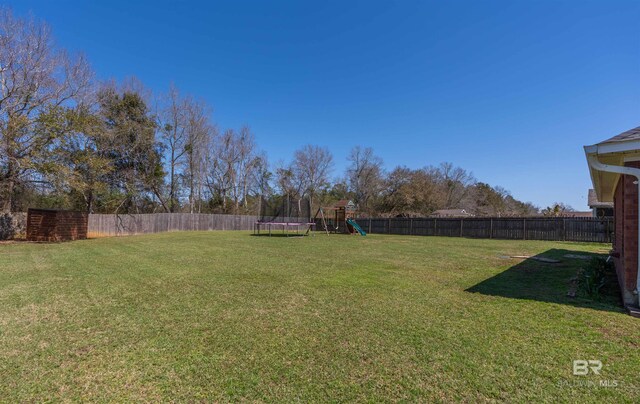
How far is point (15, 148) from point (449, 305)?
15345 mm

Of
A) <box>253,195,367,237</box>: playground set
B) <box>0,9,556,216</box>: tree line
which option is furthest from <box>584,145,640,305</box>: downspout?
<box>0,9,556,216</box>: tree line

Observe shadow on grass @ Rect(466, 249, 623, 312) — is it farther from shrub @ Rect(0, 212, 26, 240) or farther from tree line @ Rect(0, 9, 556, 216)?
shrub @ Rect(0, 212, 26, 240)

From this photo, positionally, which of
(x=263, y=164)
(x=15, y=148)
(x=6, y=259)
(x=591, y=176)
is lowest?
(x=6, y=259)

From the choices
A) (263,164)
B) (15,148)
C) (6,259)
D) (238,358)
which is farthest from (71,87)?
(263,164)

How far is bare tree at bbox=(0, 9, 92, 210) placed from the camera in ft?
37.8

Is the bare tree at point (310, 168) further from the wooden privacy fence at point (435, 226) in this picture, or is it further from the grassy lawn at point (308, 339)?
the grassy lawn at point (308, 339)

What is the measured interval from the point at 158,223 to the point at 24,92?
1058 centimetres

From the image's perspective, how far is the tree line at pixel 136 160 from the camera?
12227 millimetres

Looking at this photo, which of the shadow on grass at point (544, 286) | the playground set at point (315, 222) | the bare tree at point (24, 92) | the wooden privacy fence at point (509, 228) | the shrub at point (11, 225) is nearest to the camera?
the shadow on grass at point (544, 286)

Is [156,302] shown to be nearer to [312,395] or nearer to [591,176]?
[312,395]

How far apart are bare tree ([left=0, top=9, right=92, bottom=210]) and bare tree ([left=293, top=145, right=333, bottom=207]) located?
26253 mm

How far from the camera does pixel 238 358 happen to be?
8.02 feet

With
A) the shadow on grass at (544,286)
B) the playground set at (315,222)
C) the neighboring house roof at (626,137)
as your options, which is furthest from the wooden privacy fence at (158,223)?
the neighboring house roof at (626,137)

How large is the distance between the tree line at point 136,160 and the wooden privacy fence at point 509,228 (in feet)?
34.6
